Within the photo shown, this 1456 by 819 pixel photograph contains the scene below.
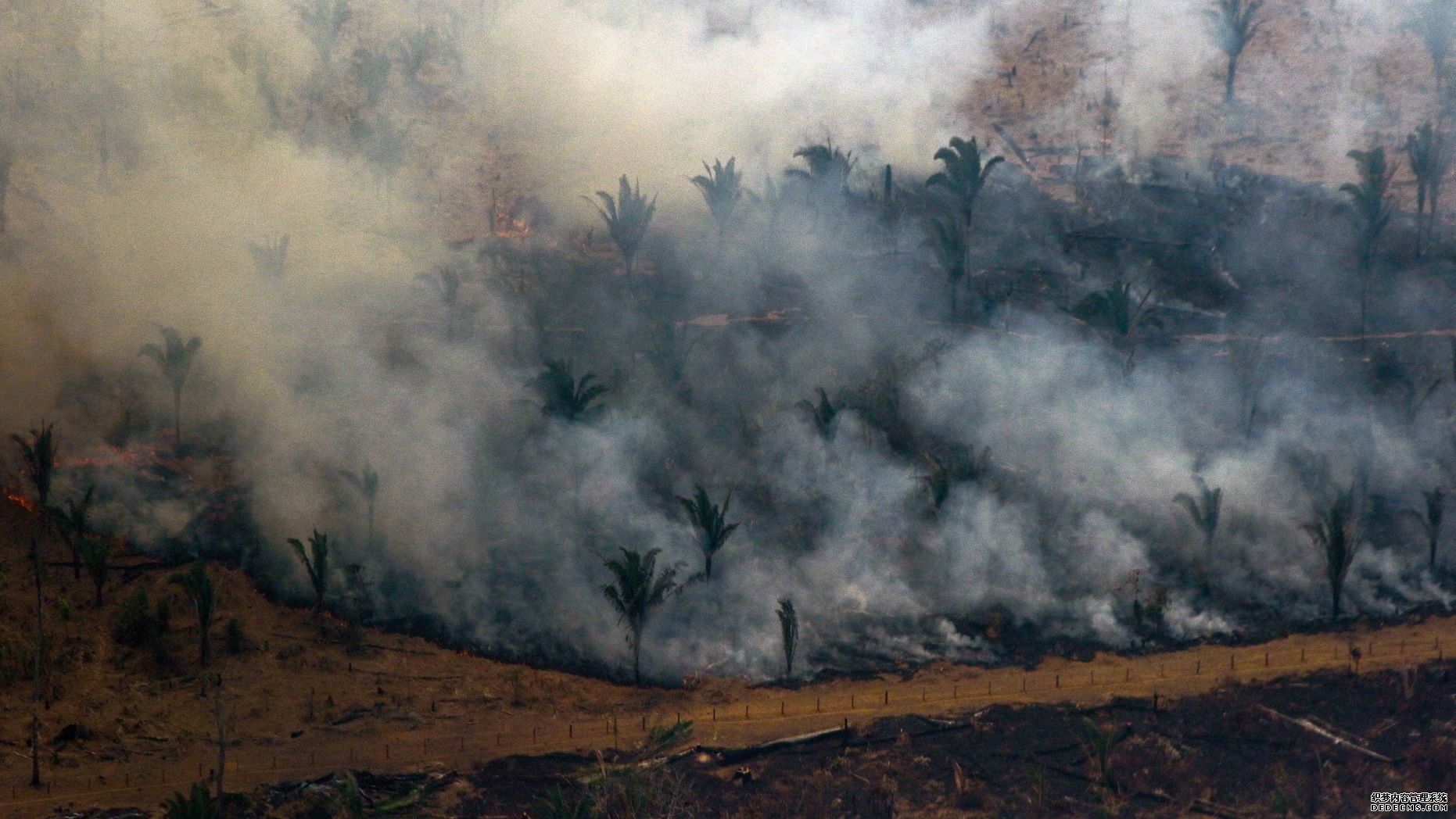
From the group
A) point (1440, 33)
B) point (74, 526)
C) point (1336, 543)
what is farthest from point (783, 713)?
point (1440, 33)

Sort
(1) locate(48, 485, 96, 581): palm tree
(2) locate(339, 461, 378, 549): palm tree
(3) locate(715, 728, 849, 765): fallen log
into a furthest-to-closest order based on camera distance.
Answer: (2) locate(339, 461, 378, 549): palm tree
(1) locate(48, 485, 96, 581): palm tree
(3) locate(715, 728, 849, 765): fallen log

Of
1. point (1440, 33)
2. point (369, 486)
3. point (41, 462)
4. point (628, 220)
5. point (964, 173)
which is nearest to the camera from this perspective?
point (41, 462)

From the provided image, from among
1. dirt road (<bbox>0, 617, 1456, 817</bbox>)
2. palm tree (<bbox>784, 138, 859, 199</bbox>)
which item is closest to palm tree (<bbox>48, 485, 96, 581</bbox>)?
dirt road (<bbox>0, 617, 1456, 817</bbox>)

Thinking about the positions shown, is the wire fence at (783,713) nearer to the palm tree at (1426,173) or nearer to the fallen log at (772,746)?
the fallen log at (772,746)

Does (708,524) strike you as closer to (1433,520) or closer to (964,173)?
(964,173)

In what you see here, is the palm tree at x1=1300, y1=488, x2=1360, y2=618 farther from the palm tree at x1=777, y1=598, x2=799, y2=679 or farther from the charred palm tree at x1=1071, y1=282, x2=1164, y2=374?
the palm tree at x1=777, y1=598, x2=799, y2=679

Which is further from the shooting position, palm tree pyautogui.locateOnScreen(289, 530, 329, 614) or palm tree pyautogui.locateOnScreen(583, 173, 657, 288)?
palm tree pyautogui.locateOnScreen(583, 173, 657, 288)
